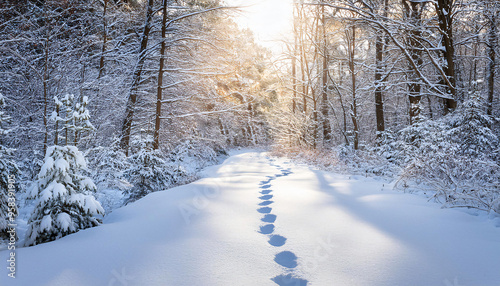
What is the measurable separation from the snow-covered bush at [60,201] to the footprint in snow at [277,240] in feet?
6.14

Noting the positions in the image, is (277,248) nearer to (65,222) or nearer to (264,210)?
(264,210)

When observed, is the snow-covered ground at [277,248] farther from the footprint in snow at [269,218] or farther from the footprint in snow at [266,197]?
the footprint in snow at [266,197]

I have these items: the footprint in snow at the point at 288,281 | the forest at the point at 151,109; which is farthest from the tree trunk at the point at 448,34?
the footprint in snow at the point at 288,281

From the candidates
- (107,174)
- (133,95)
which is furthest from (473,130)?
(133,95)

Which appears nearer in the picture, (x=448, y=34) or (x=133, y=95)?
(x=448, y=34)

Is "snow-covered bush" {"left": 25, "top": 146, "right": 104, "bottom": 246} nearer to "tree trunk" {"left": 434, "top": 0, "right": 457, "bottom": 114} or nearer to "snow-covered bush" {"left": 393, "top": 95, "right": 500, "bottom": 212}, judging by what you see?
"snow-covered bush" {"left": 393, "top": 95, "right": 500, "bottom": 212}

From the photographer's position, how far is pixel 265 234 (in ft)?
7.92

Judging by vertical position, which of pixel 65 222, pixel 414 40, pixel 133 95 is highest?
pixel 414 40

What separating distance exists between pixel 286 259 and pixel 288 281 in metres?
0.28

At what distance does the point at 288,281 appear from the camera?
1.66 meters

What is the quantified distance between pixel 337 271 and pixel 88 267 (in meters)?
1.77

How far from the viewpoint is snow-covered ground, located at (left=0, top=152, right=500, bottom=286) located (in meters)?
1.59

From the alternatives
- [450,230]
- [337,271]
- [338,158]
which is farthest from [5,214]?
[338,158]

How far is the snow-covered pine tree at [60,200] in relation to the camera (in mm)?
2332
